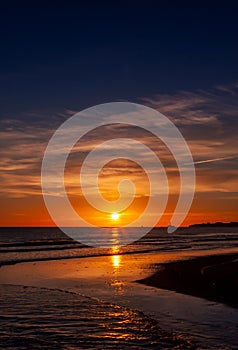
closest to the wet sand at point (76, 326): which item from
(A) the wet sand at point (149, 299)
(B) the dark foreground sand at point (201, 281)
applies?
(A) the wet sand at point (149, 299)

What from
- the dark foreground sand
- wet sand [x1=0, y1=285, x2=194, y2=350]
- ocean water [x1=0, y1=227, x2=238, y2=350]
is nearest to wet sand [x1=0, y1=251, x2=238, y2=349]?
ocean water [x1=0, y1=227, x2=238, y2=350]

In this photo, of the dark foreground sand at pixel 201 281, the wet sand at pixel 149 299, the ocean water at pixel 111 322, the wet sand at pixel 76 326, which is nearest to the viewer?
the wet sand at pixel 76 326

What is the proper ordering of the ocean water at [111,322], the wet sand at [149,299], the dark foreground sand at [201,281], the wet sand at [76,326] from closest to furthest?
1. the wet sand at [76,326]
2. the ocean water at [111,322]
3. the wet sand at [149,299]
4. the dark foreground sand at [201,281]

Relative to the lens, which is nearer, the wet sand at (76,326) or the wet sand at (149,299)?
the wet sand at (76,326)

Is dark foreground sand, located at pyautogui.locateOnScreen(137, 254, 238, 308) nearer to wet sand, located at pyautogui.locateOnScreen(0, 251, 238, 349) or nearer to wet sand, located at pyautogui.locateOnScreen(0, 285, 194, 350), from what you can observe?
wet sand, located at pyautogui.locateOnScreen(0, 251, 238, 349)

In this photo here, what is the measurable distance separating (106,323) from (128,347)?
3.14m

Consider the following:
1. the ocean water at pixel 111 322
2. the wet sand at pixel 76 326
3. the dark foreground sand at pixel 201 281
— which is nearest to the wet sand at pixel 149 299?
the ocean water at pixel 111 322

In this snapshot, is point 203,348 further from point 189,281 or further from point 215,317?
point 189,281

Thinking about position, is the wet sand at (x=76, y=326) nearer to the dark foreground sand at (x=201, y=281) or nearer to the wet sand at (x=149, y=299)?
the wet sand at (x=149, y=299)

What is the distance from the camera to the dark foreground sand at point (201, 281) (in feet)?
72.0

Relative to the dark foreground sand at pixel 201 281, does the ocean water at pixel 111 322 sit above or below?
below

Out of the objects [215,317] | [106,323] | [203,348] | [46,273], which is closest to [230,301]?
[215,317]

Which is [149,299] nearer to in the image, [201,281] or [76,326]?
[76,326]

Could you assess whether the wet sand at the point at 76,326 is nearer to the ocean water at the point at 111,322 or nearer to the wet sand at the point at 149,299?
the ocean water at the point at 111,322
